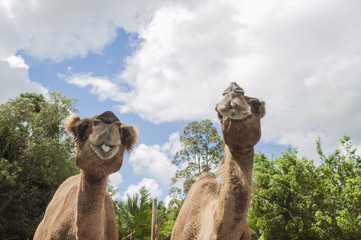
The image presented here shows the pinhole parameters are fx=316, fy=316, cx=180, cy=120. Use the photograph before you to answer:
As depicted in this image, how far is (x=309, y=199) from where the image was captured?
58.5 ft

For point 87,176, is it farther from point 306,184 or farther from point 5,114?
point 5,114

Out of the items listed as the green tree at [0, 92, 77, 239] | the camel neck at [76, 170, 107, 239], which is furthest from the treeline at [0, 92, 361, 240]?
the camel neck at [76, 170, 107, 239]

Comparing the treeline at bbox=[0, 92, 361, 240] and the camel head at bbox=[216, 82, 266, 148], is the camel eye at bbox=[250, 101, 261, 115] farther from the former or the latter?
the treeline at bbox=[0, 92, 361, 240]

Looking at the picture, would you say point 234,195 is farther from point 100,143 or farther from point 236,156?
point 100,143

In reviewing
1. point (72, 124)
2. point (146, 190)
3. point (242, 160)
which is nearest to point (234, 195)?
point (242, 160)

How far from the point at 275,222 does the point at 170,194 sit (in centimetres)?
1081

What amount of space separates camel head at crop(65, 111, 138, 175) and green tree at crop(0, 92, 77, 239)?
17.6 meters

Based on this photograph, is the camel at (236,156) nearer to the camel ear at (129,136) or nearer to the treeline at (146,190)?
the camel ear at (129,136)

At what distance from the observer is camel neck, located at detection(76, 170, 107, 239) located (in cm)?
369

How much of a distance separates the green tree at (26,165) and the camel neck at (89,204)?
17.3 meters

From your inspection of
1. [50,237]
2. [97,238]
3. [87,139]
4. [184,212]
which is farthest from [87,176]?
[184,212]

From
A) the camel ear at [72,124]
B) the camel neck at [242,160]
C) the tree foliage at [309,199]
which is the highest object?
the tree foliage at [309,199]

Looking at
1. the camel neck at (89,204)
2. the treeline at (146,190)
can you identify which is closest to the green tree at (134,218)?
the treeline at (146,190)

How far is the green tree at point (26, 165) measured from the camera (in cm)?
1997
